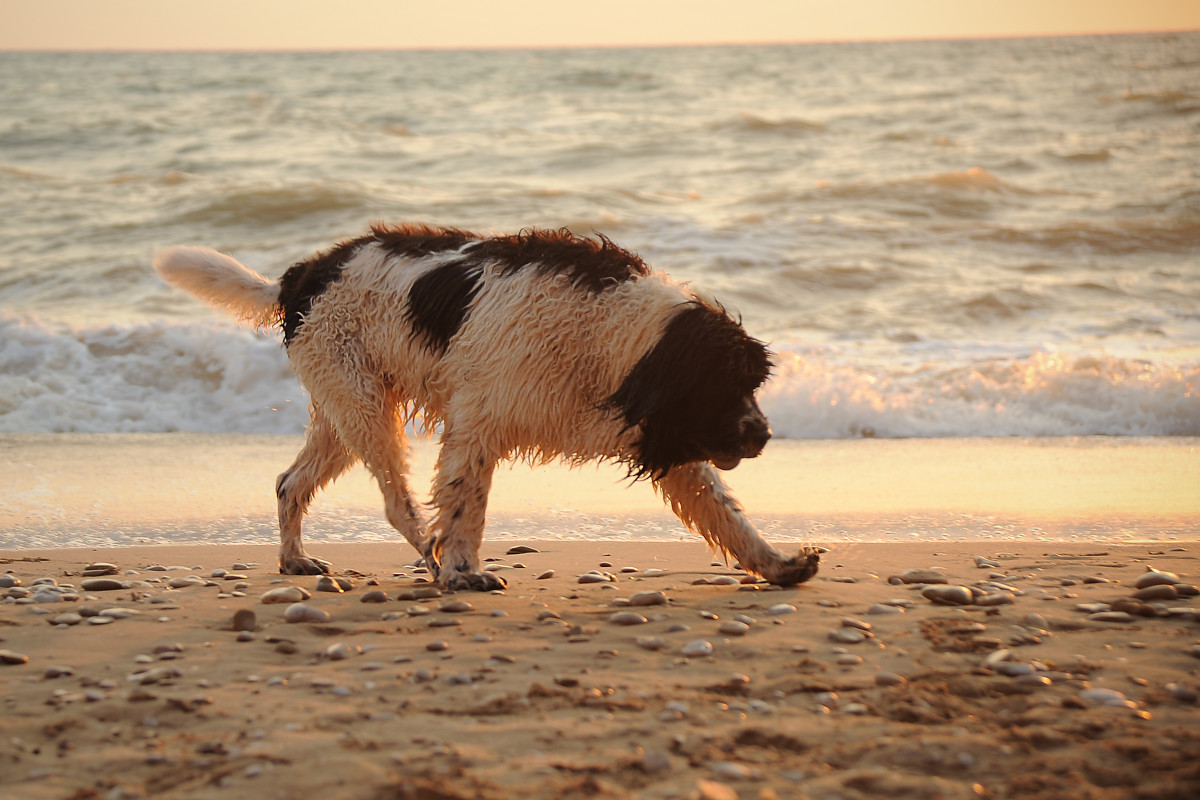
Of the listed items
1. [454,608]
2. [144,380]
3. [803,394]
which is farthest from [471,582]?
[144,380]

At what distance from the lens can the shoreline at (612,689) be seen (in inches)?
112

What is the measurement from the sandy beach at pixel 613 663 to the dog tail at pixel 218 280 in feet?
4.45

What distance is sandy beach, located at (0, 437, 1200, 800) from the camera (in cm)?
289

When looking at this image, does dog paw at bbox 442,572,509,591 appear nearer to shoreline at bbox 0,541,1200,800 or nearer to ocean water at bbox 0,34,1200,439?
shoreline at bbox 0,541,1200,800

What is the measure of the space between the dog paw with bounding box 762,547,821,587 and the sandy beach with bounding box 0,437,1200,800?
0.07 m

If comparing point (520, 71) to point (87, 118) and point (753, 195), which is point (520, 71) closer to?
point (87, 118)

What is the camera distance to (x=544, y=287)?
484 cm

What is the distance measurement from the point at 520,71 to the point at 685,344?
109 feet

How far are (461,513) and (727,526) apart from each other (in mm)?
1216

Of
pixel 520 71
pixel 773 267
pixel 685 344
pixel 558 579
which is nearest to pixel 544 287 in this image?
pixel 685 344

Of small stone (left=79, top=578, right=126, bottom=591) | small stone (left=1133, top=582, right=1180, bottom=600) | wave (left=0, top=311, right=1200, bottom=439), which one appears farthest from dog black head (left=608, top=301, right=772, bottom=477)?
wave (left=0, top=311, right=1200, bottom=439)

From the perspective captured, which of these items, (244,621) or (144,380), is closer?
(244,621)

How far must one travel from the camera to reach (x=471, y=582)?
16.2 feet

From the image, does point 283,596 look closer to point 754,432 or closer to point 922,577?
point 754,432
